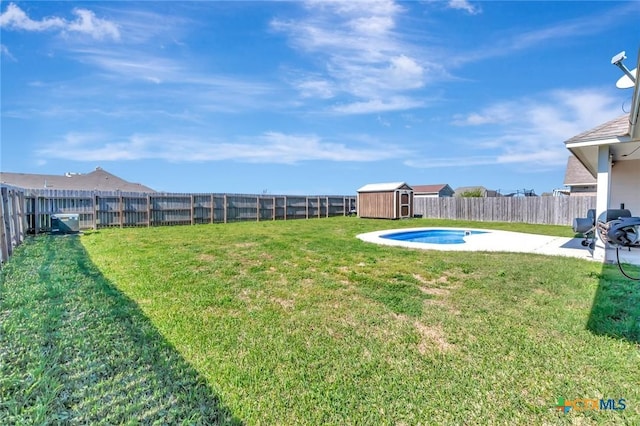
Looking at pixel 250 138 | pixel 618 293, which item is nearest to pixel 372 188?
pixel 250 138

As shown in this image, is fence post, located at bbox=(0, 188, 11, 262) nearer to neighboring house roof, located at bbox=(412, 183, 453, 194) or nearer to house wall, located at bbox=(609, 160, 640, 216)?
house wall, located at bbox=(609, 160, 640, 216)

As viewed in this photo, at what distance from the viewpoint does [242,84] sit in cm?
1300

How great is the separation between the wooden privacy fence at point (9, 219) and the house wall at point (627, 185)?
1547 centimetres

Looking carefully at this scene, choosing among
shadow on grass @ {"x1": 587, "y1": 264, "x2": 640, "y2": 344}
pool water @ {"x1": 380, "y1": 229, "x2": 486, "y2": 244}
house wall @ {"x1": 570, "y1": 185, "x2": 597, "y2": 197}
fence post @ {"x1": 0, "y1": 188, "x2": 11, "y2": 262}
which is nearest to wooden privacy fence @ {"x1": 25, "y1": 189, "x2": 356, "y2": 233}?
fence post @ {"x1": 0, "y1": 188, "x2": 11, "y2": 262}

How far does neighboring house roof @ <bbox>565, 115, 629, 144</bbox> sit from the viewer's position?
6200 mm

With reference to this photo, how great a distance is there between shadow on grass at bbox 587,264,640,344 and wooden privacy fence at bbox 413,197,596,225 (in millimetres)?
13064

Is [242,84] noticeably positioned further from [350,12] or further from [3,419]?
[3,419]

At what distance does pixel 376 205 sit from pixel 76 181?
70.3ft

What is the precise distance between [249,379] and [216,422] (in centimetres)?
46

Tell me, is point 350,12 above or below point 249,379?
above

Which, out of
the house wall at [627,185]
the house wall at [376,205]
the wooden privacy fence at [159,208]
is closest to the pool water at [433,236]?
the house wall at [627,185]

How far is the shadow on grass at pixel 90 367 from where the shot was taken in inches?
74.1

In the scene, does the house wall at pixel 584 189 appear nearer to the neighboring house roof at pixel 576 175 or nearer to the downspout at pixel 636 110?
the neighboring house roof at pixel 576 175

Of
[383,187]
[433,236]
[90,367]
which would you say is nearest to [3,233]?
[90,367]
